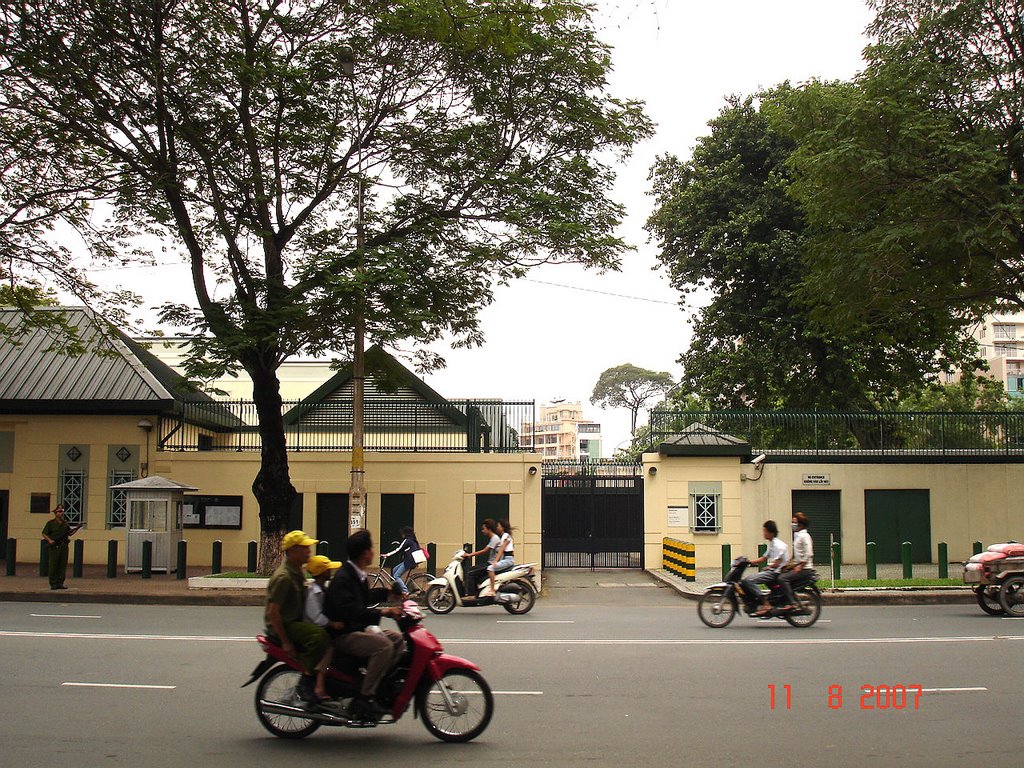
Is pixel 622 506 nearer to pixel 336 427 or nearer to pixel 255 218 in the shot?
pixel 336 427

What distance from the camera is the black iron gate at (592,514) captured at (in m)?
24.5

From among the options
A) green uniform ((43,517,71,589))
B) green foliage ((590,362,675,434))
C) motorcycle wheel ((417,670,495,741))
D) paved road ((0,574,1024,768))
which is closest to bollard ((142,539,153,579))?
green uniform ((43,517,71,589))

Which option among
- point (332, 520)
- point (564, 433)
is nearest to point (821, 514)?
point (332, 520)

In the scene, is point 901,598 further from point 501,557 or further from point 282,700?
point 282,700

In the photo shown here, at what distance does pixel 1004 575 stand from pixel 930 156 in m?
9.22

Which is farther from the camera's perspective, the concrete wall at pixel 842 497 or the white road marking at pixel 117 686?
the concrete wall at pixel 842 497

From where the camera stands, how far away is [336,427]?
24047mm

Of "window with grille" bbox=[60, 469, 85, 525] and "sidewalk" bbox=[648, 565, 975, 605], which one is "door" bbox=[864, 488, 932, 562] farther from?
"window with grille" bbox=[60, 469, 85, 525]

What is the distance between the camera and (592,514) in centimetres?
2470

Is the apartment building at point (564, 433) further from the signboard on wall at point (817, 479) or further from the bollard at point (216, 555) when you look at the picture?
the bollard at point (216, 555)

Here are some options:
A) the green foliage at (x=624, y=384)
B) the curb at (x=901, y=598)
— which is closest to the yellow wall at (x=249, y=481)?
the curb at (x=901, y=598)

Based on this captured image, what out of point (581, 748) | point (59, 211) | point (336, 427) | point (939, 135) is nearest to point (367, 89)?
point (59, 211)

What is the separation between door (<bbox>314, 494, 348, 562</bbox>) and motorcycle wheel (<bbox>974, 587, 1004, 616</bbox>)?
1438 cm

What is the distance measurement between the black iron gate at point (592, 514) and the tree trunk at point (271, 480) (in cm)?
781
